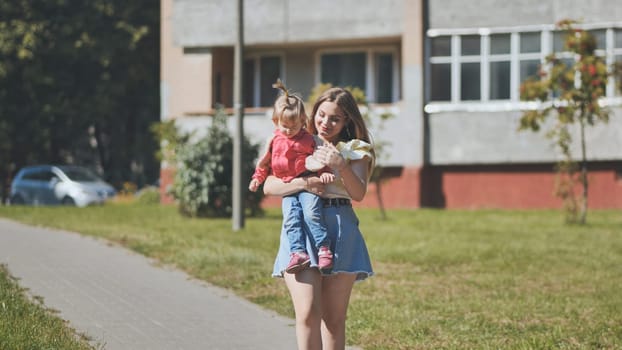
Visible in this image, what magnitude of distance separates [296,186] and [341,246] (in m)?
0.40

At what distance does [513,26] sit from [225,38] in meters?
7.30

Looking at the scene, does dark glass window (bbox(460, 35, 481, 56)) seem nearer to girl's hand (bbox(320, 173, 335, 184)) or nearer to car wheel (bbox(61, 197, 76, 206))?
car wheel (bbox(61, 197, 76, 206))

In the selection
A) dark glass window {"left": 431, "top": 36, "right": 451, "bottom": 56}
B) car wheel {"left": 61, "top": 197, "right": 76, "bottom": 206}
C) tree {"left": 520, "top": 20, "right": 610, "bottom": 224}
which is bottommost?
car wheel {"left": 61, "top": 197, "right": 76, "bottom": 206}

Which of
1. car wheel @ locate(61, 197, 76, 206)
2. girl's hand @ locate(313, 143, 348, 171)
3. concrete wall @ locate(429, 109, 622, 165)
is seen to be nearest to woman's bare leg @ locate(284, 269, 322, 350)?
girl's hand @ locate(313, 143, 348, 171)

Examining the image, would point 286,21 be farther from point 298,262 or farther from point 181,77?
point 298,262

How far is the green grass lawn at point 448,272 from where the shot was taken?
8656 mm

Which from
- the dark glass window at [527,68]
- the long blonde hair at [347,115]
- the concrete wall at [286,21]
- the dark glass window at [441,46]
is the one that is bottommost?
the long blonde hair at [347,115]

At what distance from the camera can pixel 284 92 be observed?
6.19 m

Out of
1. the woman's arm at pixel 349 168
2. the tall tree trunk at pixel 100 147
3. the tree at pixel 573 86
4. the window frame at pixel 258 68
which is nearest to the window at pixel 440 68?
the window frame at pixel 258 68

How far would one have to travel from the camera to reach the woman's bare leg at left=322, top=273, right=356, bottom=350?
6254 mm

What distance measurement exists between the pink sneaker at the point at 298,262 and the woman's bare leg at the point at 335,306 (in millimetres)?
230

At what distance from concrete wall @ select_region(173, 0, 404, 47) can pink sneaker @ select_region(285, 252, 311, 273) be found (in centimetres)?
2187

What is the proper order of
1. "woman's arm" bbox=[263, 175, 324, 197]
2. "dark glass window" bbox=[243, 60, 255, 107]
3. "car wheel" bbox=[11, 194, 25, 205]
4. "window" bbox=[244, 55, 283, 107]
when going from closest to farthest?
"woman's arm" bbox=[263, 175, 324, 197]
"window" bbox=[244, 55, 283, 107]
"dark glass window" bbox=[243, 60, 255, 107]
"car wheel" bbox=[11, 194, 25, 205]

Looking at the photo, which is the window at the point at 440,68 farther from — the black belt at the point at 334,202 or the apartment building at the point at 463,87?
the black belt at the point at 334,202
